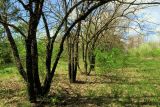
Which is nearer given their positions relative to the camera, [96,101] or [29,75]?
[29,75]

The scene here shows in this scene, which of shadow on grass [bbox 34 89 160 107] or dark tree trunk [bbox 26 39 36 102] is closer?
dark tree trunk [bbox 26 39 36 102]

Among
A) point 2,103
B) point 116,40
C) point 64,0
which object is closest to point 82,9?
point 64,0

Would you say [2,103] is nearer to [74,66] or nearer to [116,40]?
[74,66]

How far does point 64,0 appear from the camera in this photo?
20.7 meters

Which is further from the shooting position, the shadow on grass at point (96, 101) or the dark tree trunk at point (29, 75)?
the shadow on grass at point (96, 101)

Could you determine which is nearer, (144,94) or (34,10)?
(34,10)

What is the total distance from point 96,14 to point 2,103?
15.0 meters

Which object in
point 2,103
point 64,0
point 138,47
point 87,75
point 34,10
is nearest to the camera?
point 34,10

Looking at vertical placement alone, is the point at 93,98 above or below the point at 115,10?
below

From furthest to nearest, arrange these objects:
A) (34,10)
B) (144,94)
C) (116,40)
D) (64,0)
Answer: (116,40), (64,0), (144,94), (34,10)

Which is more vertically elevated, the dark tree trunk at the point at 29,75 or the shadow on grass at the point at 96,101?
the dark tree trunk at the point at 29,75

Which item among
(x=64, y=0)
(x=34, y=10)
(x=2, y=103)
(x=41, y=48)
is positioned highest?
(x=64, y=0)

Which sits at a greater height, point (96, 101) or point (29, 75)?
point (29, 75)

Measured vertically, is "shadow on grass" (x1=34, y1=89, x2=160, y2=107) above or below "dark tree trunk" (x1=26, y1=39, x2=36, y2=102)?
below
